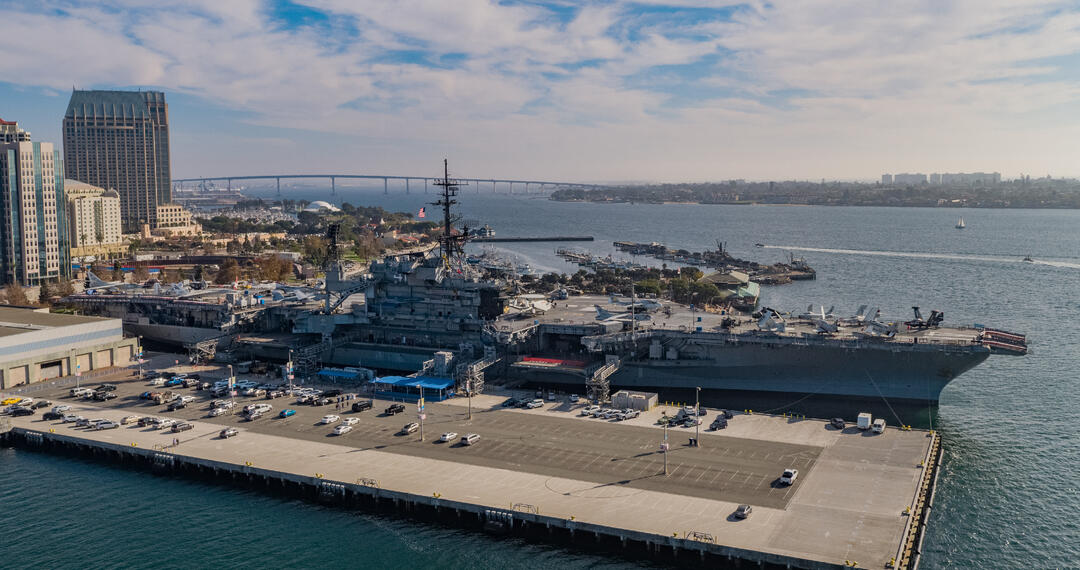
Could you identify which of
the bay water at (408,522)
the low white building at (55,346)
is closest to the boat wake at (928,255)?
the bay water at (408,522)

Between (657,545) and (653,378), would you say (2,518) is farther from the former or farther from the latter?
(653,378)

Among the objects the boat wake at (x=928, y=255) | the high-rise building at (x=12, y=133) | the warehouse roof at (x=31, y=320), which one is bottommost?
the warehouse roof at (x=31, y=320)

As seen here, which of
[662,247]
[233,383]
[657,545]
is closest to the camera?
[657,545]

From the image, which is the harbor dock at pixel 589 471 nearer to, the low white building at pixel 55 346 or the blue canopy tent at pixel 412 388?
the blue canopy tent at pixel 412 388

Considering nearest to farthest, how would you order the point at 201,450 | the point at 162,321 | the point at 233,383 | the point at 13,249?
the point at 201,450
the point at 233,383
the point at 162,321
the point at 13,249

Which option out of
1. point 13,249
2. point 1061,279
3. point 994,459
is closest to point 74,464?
point 994,459

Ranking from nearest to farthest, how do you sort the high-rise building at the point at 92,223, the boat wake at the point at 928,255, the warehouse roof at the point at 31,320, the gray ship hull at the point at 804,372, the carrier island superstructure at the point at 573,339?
the gray ship hull at the point at 804,372, the carrier island superstructure at the point at 573,339, the warehouse roof at the point at 31,320, the boat wake at the point at 928,255, the high-rise building at the point at 92,223

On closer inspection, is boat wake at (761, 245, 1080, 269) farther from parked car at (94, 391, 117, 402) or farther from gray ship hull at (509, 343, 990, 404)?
parked car at (94, 391, 117, 402)

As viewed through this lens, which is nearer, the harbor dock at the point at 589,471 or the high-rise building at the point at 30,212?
the harbor dock at the point at 589,471
